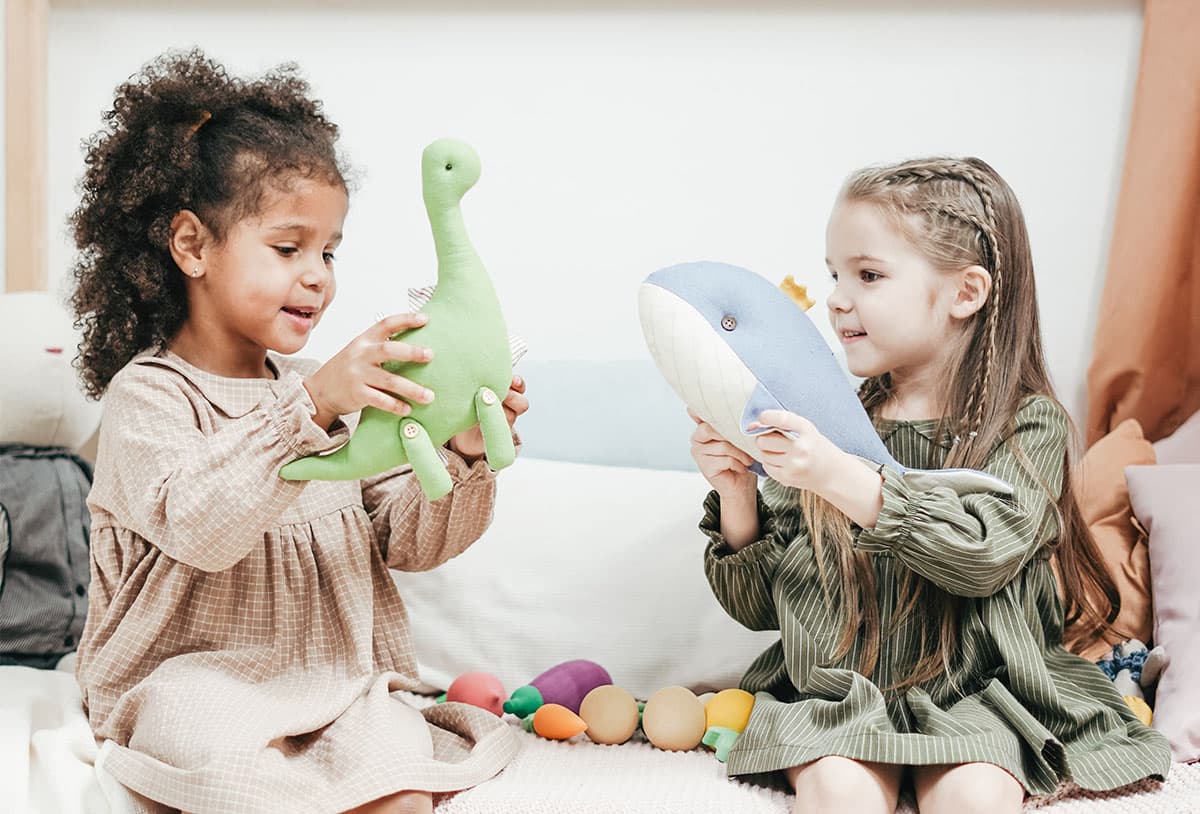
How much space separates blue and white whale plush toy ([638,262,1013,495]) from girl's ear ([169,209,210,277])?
0.50m

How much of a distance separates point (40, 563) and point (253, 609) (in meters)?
0.44

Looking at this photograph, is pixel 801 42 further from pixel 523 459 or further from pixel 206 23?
pixel 206 23

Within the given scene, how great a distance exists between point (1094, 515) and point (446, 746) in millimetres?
837

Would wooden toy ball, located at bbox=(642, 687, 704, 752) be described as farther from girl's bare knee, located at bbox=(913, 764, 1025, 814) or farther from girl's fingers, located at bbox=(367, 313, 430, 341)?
girl's fingers, located at bbox=(367, 313, 430, 341)

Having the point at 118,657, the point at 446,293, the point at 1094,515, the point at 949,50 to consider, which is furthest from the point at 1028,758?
the point at 949,50

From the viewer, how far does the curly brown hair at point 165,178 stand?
4.09ft

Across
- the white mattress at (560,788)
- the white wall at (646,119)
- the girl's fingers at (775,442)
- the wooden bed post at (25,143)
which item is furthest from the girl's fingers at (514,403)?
the wooden bed post at (25,143)

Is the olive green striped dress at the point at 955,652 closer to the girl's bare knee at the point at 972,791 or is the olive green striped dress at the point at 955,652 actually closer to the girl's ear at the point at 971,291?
the girl's bare knee at the point at 972,791

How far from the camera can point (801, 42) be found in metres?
1.75

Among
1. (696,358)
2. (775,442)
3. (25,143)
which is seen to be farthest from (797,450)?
(25,143)

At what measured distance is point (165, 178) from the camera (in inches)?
49.4

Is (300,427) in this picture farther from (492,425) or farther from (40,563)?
(40,563)

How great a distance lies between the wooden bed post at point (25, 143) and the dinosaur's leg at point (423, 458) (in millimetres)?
1082

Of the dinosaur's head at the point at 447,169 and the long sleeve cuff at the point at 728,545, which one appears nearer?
the dinosaur's head at the point at 447,169
